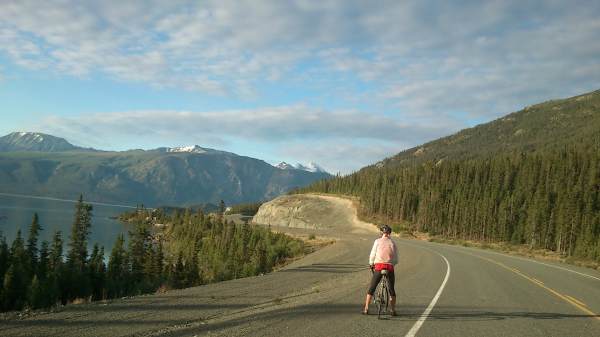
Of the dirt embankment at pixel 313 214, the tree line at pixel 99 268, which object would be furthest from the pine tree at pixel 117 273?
the dirt embankment at pixel 313 214

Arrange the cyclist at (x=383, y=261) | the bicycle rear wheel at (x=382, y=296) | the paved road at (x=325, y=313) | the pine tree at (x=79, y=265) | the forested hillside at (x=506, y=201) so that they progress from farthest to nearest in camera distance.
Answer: the forested hillside at (x=506, y=201)
the pine tree at (x=79, y=265)
the cyclist at (x=383, y=261)
the bicycle rear wheel at (x=382, y=296)
the paved road at (x=325, y=313)

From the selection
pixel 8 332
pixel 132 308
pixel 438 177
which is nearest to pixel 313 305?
pixel 132 308

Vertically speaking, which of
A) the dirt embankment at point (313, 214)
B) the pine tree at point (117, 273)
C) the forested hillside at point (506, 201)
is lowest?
the pine tree at point (117, 273)

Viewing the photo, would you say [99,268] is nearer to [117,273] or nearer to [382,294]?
[117,273]

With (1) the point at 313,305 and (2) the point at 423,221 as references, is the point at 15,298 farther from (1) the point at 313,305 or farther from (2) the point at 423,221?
(2) the point at 423,221

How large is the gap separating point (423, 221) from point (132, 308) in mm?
95518

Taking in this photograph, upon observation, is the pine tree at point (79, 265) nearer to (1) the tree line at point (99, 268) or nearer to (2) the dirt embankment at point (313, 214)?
(1) the tree line at point (99, 268)

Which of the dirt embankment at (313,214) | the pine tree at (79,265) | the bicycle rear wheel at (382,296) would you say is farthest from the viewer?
the dirt embankment at (313,214)

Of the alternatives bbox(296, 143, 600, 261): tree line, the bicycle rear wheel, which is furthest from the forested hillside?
the bicycle rear wheel

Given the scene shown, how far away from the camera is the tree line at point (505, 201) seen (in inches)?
2901

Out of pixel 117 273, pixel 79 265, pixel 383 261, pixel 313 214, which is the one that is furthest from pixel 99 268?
pixel 313 214

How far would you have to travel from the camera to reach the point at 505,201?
89438 millimetres

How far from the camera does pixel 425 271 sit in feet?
79.6

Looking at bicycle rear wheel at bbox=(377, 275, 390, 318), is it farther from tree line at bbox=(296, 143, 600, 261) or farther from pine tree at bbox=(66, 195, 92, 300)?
tree line at bbox=(296, 143, 600, 261)
